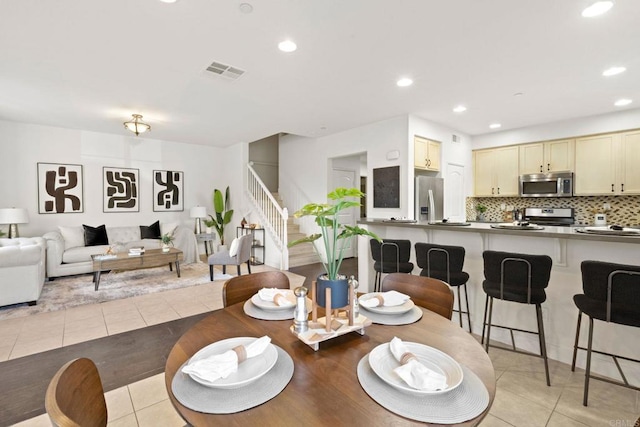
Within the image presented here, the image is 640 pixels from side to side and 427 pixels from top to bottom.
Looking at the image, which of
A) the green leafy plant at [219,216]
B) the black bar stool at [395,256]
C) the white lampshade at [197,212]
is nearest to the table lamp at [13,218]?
the white lampshade at [197,212]

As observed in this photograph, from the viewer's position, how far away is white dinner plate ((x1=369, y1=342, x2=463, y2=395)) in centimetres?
82

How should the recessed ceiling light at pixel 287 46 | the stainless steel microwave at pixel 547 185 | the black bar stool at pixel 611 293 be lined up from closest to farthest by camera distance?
the black bar stool at pixel 611 293 < the recessed ceiling light at pixel 287 46 < the stainless steel microwave at pixel 547 185

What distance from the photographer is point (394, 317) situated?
1345mm

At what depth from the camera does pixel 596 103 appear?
4.25 m

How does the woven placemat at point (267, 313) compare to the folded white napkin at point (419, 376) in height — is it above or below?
below

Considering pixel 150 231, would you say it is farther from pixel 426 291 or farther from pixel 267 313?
pixel 426 291

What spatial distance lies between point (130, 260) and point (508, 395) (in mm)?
4891

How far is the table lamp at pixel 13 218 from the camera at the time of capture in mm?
4645

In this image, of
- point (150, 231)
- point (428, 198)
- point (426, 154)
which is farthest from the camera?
point (150, 231)

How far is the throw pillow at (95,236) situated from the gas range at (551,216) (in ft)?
26.6

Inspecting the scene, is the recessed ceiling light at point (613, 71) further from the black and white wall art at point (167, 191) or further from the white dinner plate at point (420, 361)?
the black and white wall art at point (167, 191)

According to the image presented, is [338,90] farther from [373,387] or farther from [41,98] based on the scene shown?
[41,98]

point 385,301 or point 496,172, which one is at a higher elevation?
point 496,172

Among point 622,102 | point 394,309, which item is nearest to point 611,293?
point 394,309
